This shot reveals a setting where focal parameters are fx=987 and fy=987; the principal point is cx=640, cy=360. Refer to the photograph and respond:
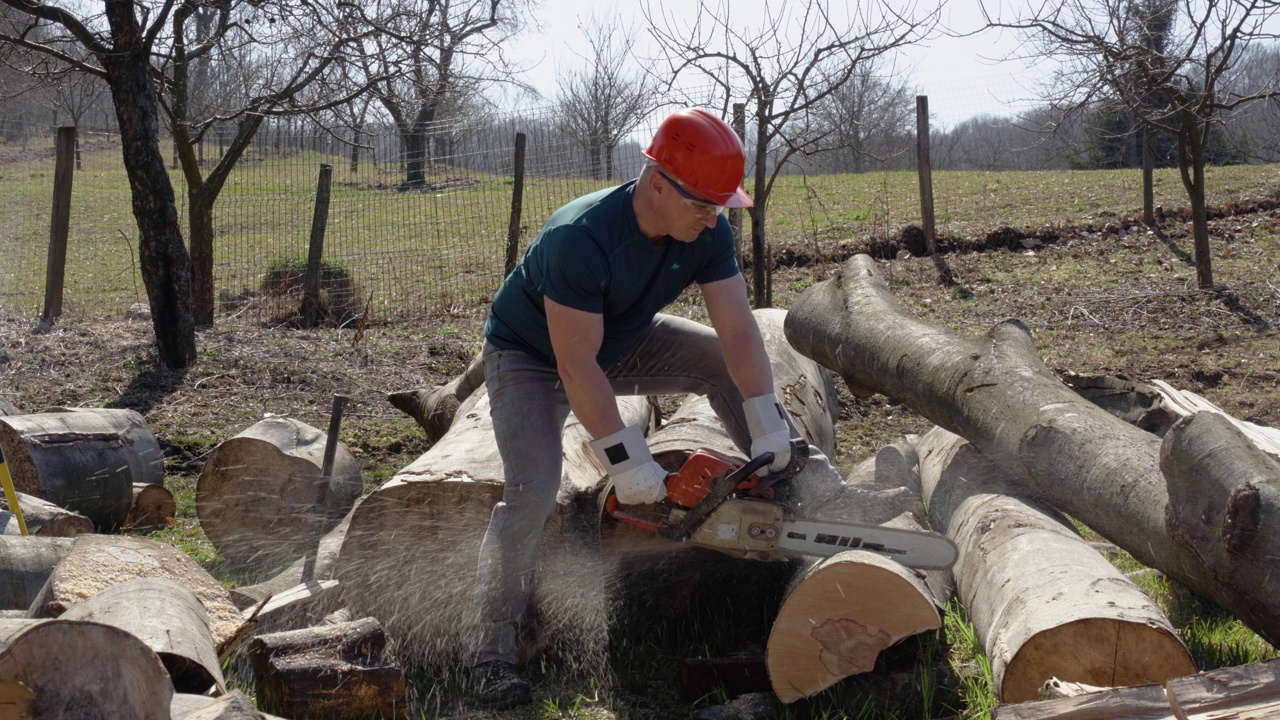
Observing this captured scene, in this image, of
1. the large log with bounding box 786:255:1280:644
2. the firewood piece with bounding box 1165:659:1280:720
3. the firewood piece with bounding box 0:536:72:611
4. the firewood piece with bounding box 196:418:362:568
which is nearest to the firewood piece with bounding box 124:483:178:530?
the firewood piece with bounding box 196:418:362:568

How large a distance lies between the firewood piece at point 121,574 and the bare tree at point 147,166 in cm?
432

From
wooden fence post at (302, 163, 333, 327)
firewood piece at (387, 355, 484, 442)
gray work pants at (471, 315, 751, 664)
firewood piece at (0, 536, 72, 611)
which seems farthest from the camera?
wooden fence post at (302, 163, 333, 327)

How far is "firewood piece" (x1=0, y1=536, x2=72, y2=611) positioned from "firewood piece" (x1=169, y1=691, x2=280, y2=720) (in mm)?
1419

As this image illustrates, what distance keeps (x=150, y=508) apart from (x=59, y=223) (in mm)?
5819

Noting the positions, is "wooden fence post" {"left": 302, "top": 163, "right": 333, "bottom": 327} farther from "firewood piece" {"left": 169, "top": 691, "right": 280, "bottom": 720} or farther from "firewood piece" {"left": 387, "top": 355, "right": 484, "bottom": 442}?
Result: "firewood piece" {"left": 169, "top": 691, "right": 280, "bottom": 720}

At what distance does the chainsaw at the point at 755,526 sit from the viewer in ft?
9.54

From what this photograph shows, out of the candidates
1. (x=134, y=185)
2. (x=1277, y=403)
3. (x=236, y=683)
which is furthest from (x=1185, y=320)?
(x=134, y=185)

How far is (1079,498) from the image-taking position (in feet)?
11.1

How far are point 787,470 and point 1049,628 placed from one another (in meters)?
0.85

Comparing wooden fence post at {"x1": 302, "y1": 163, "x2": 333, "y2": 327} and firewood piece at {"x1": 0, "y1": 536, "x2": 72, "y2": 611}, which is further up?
wooden fence post at {"x1": 302, "y1": 163, "x2": 333, "y2": 327}

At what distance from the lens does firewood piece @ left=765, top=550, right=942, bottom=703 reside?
276 cm

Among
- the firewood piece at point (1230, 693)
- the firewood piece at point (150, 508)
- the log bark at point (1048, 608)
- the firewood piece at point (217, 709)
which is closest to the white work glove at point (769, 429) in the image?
the log bark at point (1048, 608)

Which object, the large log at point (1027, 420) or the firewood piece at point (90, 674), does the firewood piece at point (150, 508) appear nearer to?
the firewood piece at point (90, 674)

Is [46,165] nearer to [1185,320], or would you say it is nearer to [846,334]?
[846,334]
